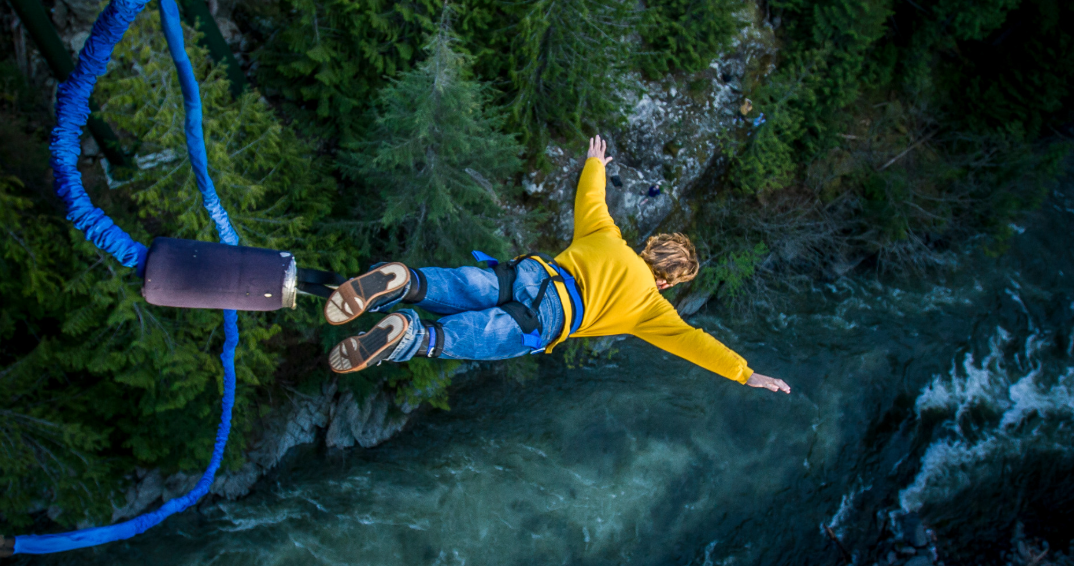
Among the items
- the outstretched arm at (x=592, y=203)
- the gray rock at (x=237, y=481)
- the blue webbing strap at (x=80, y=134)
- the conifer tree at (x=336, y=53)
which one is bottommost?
the gray rock at (x=237, y=481)

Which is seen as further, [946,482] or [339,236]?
[946,482]

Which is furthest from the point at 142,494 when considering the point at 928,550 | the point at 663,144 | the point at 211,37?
the point at 928,550

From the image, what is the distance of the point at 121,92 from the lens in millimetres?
4086

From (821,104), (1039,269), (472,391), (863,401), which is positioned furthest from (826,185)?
(472,391)

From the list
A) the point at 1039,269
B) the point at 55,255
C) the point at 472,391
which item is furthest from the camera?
the point at 1039,269

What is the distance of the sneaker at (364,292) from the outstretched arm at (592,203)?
134 cm

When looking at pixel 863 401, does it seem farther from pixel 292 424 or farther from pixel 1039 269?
pixel 292 424

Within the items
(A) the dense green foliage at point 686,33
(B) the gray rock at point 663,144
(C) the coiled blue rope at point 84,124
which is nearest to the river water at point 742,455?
(B) the gray rock at point 663,144

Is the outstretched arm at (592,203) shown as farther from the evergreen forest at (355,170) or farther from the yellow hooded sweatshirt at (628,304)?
the evergreen forest at (355,170)

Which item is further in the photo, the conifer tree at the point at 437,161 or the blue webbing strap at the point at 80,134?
the conifer tree at the point at 437,161

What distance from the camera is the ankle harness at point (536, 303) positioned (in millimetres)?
3314

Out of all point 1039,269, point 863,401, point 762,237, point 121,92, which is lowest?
point 863,401

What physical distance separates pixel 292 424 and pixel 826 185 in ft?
33.0

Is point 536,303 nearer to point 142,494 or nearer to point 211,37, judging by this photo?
point 211,37
